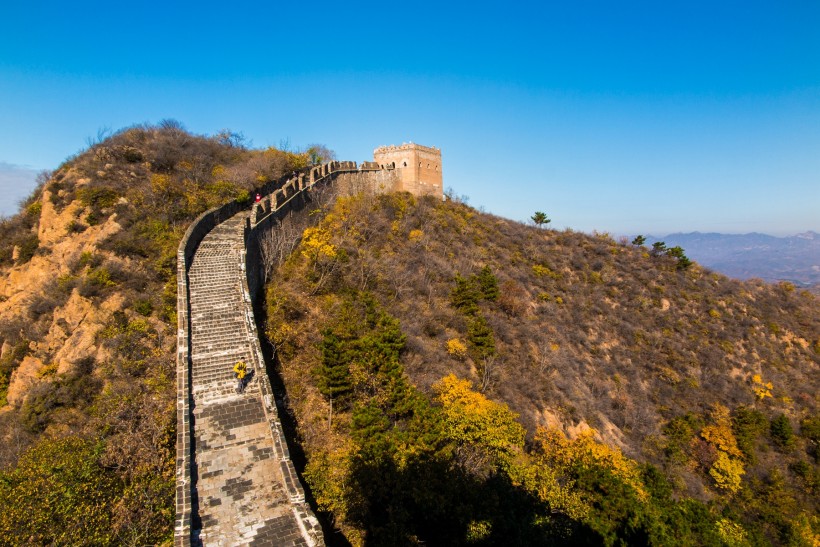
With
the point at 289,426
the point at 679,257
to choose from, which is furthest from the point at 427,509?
the point at 679,257

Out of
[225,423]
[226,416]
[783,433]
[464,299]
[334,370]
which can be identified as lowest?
[783,433]

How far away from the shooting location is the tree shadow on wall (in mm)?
12648

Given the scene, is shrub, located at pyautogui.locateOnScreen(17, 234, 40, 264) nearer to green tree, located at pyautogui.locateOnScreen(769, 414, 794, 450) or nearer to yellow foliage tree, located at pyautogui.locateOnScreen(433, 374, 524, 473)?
yellow foliage tree, located at pyautogui.locateOnScreen(433, 374, 524, 473)

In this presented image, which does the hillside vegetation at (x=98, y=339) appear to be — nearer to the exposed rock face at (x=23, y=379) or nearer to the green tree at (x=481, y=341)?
the exposed rock face at (x=23, y=379)

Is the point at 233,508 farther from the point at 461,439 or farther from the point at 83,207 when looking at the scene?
the point at 83,207

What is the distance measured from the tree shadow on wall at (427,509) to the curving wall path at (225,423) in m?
2.49

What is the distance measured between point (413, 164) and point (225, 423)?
35.6 m

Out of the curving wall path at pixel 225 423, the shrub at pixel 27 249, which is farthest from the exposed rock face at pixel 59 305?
the curving wall path at pixel 225 423

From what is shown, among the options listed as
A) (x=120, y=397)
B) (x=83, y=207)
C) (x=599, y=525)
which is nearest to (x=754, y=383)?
(x=599, y=525)

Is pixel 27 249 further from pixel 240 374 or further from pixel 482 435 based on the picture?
pixel 482 435

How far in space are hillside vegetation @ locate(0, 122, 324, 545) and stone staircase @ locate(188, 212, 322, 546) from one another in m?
1.09

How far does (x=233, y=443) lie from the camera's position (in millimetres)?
12352

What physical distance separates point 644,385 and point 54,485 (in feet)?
137

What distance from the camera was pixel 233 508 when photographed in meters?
10.8
